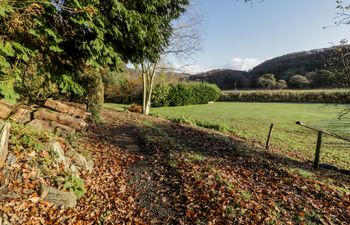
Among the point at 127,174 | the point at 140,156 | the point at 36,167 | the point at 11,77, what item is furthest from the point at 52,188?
the point at 140,156

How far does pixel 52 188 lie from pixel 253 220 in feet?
12.4

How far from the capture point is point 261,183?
22.4 feet

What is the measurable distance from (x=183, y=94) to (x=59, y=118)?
29838mm

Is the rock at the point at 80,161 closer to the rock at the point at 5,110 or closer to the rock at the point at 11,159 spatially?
the rock at the point at 11,159

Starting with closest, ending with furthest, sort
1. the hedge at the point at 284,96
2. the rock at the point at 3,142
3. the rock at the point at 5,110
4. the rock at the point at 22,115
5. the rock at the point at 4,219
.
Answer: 1. the rock at the point at 4,219
2. the rock at the point at 3,142
3. the rock at the point at 5,110
4. the rock at the point at 22,115
5. the hedge at the point at 284,96

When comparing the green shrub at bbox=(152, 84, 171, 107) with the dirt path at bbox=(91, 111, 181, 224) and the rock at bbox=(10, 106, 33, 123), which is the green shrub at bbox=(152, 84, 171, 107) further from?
the rock at bbox=(10, 106, 33, 123)

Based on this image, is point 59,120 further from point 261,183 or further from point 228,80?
point 228,80

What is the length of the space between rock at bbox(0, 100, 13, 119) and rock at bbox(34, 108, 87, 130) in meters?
0.76

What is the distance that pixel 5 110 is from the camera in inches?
267

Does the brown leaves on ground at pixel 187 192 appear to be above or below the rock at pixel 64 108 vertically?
below

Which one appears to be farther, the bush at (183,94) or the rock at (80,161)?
the bush at (183,94)

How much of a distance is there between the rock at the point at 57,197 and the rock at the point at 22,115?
2842mm

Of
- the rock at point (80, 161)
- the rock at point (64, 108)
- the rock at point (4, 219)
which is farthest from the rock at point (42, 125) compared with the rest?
the rock at point (4, 219)

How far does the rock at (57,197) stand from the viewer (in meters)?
4.80
